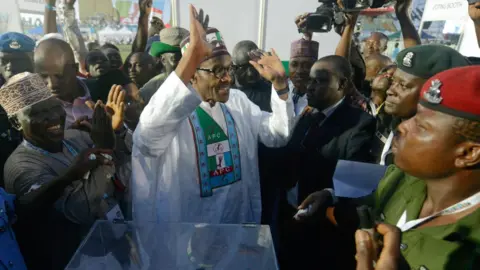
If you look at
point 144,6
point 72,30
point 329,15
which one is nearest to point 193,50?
point 329,15

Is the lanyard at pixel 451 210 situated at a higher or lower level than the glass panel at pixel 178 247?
higher

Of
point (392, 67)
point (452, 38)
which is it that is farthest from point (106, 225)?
point (452, 38)

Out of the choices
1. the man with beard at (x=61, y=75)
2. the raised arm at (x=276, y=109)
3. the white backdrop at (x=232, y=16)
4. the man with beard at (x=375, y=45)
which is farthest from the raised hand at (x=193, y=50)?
the white backdrop at (x=232, y=16)

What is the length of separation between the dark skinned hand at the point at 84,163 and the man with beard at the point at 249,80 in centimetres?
229

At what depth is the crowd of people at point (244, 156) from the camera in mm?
1127

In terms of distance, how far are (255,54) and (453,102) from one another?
1608 millimetres

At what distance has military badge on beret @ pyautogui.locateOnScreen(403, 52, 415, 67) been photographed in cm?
194

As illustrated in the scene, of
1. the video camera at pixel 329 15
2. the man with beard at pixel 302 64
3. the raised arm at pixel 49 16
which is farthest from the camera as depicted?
the raised arm at pixel 49 16

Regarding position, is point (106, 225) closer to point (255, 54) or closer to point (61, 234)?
point (61, 234)

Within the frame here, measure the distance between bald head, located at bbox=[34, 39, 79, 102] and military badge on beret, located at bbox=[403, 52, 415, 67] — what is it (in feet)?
8.21

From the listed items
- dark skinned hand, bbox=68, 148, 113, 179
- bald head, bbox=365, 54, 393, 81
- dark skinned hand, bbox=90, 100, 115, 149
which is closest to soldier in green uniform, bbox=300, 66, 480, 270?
dark skinned hand, bbox=68, 148, 113, 179

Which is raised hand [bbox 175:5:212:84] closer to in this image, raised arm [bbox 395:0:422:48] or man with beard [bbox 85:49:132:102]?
man with beard [bbox 85:49:132:102]

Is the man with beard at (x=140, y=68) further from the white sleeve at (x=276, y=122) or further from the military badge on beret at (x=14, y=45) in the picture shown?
the white sleeve at (x=276, y=122)

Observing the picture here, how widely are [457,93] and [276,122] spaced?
1269 mm
